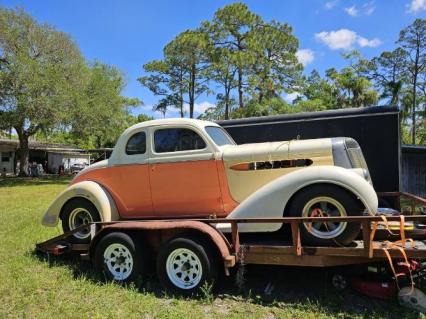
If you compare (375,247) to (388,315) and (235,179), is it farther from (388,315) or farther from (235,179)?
(235,179)

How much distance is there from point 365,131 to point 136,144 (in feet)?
15.5

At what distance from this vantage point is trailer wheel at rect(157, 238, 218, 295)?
5.18 meters

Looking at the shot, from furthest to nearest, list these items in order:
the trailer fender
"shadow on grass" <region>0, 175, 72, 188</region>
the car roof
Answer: "shadow on grass" <region>0, 175, 72, 188</region>
the car roof
the trailer fender

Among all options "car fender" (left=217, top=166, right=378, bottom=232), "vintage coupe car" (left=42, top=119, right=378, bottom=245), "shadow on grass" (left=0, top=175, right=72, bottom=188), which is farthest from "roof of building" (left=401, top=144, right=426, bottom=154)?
"shadow on grass" (left=0, top=175, right=72, bottom=188)

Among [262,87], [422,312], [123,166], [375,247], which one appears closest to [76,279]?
[123,166]

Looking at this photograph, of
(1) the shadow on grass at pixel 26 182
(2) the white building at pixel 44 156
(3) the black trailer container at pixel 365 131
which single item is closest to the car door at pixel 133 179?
(3) the black trailer container at pixel 365 131

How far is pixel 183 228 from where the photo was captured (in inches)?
211

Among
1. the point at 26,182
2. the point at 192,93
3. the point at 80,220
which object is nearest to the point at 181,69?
the point at 192,93

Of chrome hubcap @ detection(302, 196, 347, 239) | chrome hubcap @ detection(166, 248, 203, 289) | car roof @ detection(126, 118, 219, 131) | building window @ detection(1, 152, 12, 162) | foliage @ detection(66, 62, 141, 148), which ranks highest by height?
foliage @ detection(66, 62, 141, 148)

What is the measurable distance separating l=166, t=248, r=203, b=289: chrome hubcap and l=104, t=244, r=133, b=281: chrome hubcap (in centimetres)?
72

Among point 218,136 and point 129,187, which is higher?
point 218,136

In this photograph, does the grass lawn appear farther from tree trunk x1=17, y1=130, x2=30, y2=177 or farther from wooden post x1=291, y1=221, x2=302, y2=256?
tree trunk x1=17, y1=130, x2=30, y2=177

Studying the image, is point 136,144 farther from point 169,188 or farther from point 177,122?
point 169,188

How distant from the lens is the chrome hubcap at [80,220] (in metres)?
6.66
